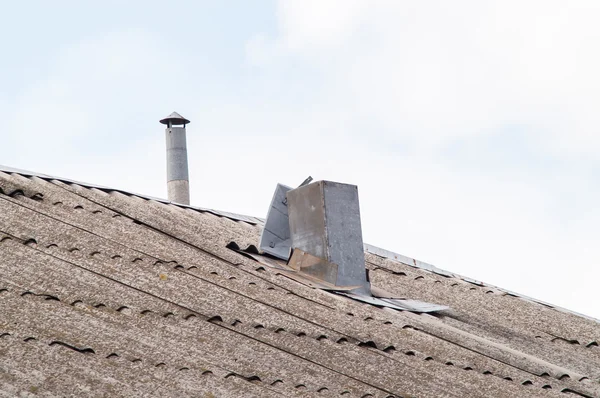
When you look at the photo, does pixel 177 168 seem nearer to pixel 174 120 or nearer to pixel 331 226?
pixel 174 120

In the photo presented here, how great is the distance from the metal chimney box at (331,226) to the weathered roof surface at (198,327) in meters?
0.57

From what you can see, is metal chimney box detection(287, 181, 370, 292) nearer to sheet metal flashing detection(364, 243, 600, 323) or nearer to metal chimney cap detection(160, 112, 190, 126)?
sheet metal flashing detection(364, 243, 600, 323)

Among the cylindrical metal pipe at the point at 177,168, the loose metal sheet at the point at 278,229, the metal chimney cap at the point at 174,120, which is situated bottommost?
the loose metal sheet at the point at 278,229

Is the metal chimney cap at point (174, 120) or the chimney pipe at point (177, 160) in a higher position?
the metal chimney cap at point (174, 120)

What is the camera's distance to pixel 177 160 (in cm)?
1867

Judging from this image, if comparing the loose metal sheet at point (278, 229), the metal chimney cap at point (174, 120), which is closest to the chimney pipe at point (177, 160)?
the metal chimney cap at point (174, 120)

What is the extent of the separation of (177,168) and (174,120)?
103 cm

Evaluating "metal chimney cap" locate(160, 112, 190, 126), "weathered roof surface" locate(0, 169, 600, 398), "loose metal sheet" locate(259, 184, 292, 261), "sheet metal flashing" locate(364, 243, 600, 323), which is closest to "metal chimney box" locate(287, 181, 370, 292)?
"loose metal sheet" locate(259, 184, 292, 261)

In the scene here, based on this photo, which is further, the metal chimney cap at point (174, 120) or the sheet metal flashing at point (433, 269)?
the metal chimney cap at point (174, 120)

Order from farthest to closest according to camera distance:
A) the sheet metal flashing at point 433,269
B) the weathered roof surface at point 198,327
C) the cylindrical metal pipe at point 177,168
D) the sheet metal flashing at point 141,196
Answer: the cylindrical metal pipe at point 177,168 < the sheet metal flashing at point 433,269 < the sheet metal flashing at point 141,196 < the weathered roof surface at point 198,327

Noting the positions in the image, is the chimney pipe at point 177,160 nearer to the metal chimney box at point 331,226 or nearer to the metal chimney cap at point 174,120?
the metal chimney cap at point 174,120

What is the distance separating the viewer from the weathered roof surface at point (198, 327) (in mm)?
6066

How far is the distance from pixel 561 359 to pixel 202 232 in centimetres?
317

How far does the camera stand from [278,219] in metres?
10.5
